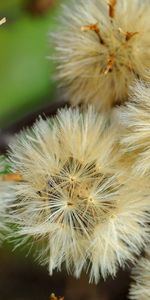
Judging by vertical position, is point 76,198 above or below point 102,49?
below

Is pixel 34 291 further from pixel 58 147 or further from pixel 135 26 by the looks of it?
pixel 135 26

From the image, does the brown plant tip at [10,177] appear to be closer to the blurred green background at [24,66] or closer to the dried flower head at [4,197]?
the dried flower head at [4,197]

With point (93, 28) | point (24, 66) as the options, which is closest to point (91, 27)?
point (93, 28)

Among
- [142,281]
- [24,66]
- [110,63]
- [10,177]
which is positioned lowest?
[142,281]

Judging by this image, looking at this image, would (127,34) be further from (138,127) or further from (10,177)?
A: (10,177)

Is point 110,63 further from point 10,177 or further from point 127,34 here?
point 10,177

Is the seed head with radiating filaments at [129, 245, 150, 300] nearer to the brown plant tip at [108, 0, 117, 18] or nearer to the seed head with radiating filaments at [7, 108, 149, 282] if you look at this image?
the seed head with radiating filaments at [7, 108, 149, 282]

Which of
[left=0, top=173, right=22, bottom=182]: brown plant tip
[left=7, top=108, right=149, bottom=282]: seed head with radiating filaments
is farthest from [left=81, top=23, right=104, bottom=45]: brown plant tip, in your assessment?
[left=0, top=173, right=22, bottom=182]: brown plant tip

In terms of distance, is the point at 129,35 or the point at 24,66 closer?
the point at 129,35
